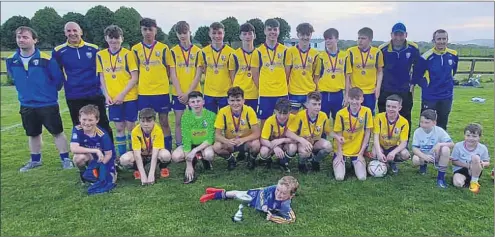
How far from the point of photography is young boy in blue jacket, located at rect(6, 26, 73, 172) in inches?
210

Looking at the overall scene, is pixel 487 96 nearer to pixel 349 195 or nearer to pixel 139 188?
pixel 349 195

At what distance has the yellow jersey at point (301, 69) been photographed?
569cm

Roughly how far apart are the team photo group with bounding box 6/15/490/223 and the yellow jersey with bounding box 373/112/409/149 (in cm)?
1

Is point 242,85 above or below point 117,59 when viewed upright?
below

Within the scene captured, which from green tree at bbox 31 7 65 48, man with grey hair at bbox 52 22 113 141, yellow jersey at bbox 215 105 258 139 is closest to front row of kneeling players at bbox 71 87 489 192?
yellow jersey at bbox 215 105 258 139

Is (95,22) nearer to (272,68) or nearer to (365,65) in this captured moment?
(272,68)

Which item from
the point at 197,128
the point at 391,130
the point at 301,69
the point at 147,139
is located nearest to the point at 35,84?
the point at 147,139

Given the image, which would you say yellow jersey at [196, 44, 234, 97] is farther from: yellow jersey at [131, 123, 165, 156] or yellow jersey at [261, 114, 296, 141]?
yellow jersey at [131, 123, 165, 156]

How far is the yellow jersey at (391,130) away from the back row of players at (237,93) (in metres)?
0.01

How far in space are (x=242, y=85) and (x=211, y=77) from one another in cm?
45

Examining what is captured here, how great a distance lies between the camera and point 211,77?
569cm

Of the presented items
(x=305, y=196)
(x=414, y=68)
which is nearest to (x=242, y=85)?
(x=305, y=196)

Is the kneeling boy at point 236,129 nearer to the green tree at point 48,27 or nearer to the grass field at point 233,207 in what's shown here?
the grass field at point 233,207

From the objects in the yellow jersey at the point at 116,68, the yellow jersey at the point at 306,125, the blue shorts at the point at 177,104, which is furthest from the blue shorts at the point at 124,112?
the yellow jersey at the point at 306,125
